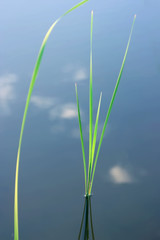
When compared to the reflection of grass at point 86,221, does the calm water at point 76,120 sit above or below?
above

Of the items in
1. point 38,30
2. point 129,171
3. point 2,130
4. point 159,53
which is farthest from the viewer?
point 38,30

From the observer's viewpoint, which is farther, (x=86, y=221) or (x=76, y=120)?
(x=76, y=120)

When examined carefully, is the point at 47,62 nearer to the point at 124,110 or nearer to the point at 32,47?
the point at 32,47

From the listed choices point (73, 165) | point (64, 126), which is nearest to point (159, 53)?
point (64, 126)

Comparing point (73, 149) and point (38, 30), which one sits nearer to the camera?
point (73, 149)

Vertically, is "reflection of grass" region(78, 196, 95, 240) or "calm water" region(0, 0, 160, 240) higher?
"calm water" region(0, 0, 160, 240)

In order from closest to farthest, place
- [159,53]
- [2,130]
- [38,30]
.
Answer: [2,130] → [159,53] → [38,30]

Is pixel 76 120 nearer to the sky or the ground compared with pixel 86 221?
nearer to the sky

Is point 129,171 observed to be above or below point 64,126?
below
